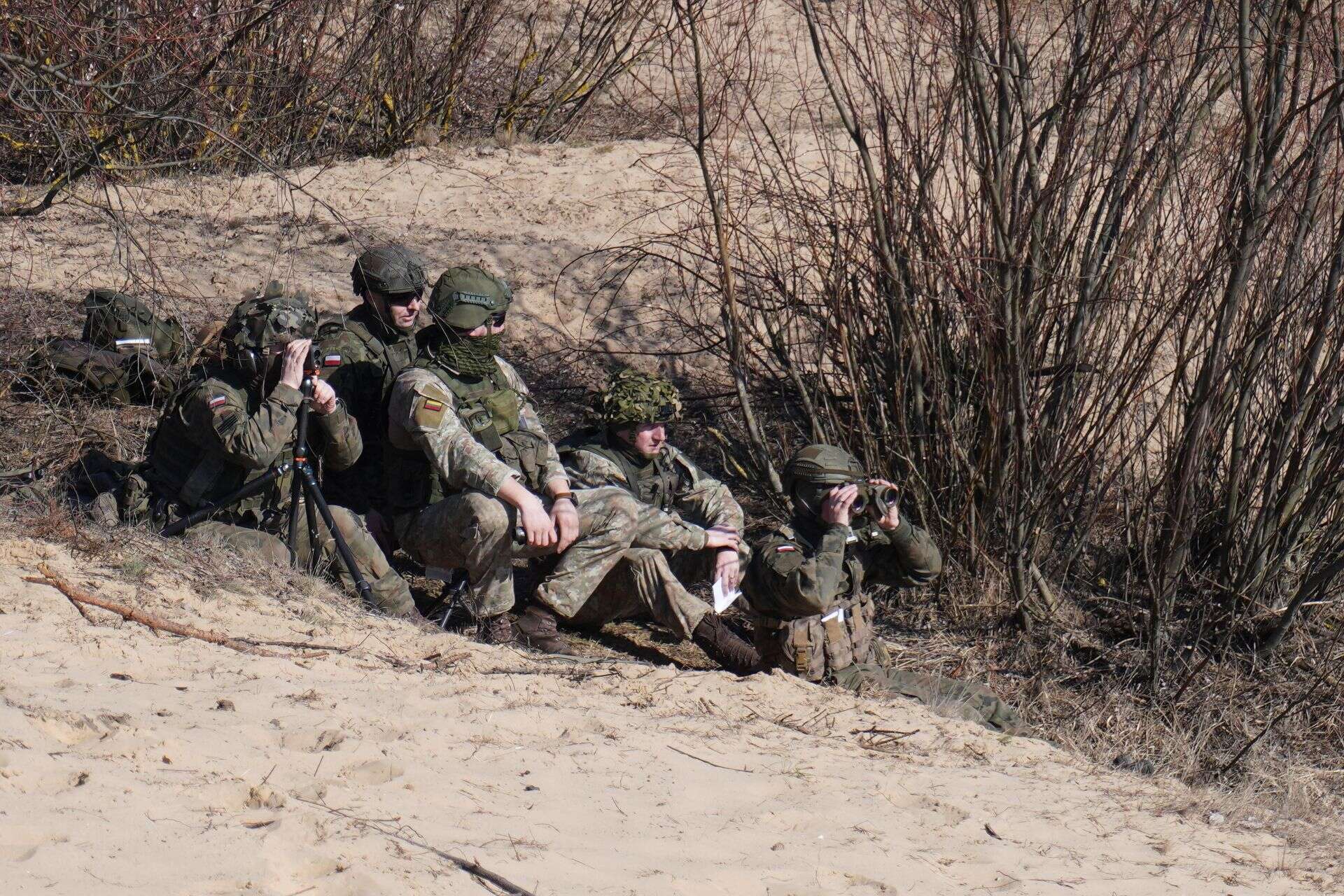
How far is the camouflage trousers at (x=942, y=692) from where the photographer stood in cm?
505

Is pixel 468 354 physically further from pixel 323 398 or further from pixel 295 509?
pixel 295 509

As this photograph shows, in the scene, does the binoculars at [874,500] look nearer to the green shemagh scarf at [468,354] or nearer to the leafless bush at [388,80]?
the green shemagh scarf at [468,354]

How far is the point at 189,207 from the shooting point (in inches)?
334

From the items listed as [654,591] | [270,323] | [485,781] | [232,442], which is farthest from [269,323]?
[485,781]

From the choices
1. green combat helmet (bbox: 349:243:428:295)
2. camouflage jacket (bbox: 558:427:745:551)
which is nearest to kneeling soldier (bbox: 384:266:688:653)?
camouflage jacket (bbox: 558:427:745:551)

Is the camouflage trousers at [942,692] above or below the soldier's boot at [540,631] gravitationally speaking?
above

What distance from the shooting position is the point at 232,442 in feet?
16.2

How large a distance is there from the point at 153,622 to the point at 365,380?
62.3 inches

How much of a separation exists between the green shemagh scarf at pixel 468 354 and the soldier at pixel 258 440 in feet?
1.40

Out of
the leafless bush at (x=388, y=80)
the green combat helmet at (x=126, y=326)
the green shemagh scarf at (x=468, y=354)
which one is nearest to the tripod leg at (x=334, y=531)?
the green shemagh scarf at (x=468, y=354)

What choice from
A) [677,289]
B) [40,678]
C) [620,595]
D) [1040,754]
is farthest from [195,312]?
[1040,754]

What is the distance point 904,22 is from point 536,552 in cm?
252

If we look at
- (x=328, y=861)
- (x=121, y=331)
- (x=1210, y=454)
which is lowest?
(x=328, y=861)

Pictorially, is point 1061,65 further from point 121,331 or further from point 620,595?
point 121,331
